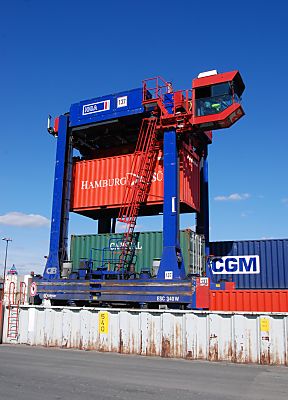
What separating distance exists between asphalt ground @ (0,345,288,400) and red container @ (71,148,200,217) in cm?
989

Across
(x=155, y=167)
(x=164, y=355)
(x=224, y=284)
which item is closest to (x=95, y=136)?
(x=155, y=167)

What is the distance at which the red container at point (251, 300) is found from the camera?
50.8 feet

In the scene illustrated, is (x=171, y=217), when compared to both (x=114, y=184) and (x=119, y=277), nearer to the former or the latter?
(x=119, y=277)

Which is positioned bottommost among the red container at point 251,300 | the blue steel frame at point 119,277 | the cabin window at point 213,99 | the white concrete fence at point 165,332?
the white concrete fence at point 165,332

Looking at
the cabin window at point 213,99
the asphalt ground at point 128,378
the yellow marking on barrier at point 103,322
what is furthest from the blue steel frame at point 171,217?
the asphalt ground at point 128,378

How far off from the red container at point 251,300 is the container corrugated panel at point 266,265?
16.6ft

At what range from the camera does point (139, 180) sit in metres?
20.5

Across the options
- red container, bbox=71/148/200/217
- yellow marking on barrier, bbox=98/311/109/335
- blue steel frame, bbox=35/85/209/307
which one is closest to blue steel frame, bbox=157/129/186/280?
blue steel frame, bbox=35/85/209/307

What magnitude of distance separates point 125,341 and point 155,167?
1014 cm

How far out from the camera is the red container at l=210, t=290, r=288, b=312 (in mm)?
15477

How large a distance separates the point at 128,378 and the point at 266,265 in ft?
45.5

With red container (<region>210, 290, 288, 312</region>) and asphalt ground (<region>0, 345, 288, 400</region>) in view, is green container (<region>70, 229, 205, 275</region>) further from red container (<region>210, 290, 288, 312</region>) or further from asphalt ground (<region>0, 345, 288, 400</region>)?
asphalt ground (<region>0, 345, 288, 400</region>)

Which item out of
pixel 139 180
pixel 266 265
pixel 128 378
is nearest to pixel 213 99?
pixel 139 180

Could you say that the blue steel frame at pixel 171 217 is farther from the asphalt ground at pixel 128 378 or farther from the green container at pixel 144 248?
the asphalt ground at pixel 128 378
